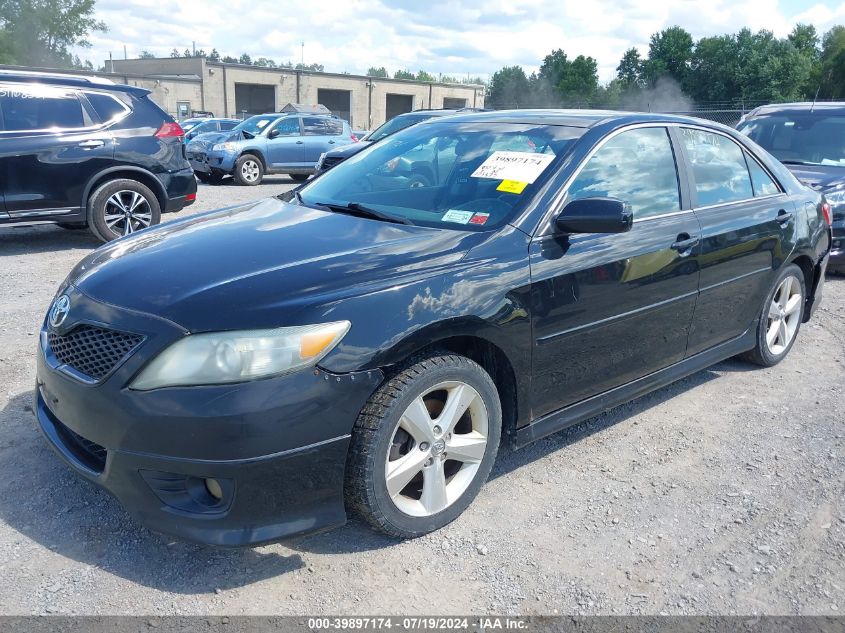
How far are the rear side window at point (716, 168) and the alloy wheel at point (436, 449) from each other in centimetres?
201

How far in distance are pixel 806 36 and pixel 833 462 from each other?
76.4 meters

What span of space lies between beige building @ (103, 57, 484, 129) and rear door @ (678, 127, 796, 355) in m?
49.1

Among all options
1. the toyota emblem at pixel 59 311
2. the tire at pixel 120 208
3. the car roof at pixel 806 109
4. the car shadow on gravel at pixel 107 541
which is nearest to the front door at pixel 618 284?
the car shadow on gravel at pixel 107 541

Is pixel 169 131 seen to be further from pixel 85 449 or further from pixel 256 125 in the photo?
pixel 256 125

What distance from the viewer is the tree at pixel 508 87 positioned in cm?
7019

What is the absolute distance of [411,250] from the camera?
9.61ft

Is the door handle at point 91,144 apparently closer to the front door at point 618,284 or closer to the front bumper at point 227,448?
the front bumper at point 227,448

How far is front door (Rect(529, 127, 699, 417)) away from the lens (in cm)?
319

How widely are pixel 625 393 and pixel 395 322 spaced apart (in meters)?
1.61

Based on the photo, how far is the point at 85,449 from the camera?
273cm

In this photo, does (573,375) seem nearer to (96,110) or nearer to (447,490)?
(447,490)

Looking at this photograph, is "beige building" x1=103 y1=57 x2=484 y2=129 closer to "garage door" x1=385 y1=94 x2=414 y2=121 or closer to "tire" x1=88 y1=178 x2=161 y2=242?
"garage door" x1=385 y1=94 x2=414 y2=121

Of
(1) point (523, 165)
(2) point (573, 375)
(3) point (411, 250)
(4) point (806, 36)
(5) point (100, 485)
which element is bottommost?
(5) point (100, 485)

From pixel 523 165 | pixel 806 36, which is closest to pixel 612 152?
pixel 523 165
